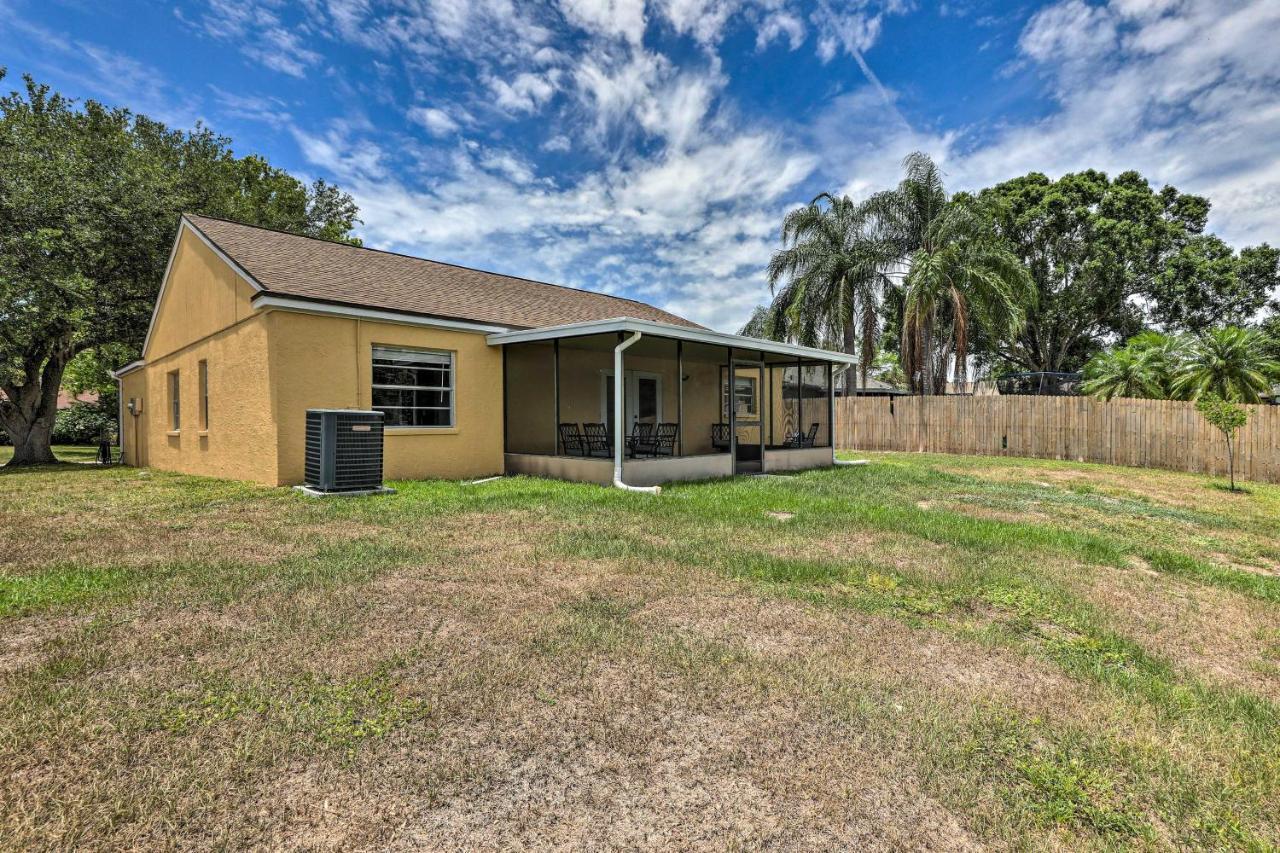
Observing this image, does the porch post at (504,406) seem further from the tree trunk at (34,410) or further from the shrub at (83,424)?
the shrub at (83,424)

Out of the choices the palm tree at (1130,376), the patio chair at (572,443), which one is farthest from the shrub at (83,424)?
the palm tree at (1130,376)

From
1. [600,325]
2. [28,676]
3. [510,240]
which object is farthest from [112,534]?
[510,240]

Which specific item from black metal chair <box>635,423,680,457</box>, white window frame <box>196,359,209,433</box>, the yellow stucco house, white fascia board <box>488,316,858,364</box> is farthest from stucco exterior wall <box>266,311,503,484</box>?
white window frame <box>196,359,209,433</box>

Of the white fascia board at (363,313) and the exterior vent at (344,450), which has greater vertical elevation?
the white fascia board at (363,313)

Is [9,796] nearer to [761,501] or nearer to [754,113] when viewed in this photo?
[761,501]

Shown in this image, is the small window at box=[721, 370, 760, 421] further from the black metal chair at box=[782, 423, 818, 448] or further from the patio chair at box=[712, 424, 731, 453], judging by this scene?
the black metal chair at box=[782, 423, 818, 448]

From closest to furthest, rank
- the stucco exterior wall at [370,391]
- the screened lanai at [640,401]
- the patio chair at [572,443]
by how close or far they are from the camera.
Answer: the stucco exterior wall at [370,391] < the screened lanai at [640,401] < the patio chair at [572,443]

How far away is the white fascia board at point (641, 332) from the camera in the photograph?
32.4ft

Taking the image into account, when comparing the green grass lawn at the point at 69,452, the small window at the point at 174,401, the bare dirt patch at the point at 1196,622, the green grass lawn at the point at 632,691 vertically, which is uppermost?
the small window at the point at 174,401

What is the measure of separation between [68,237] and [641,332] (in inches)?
664

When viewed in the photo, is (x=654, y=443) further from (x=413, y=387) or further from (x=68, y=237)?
(x=68, y=237)

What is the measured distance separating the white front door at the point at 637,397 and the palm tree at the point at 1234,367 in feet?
43.0

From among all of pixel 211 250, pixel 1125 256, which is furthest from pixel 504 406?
pixel 1125 256

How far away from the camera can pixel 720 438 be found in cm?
1636
